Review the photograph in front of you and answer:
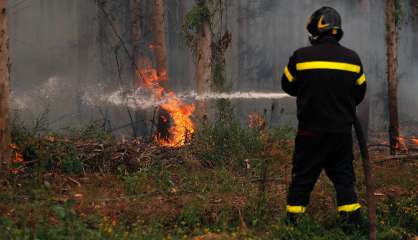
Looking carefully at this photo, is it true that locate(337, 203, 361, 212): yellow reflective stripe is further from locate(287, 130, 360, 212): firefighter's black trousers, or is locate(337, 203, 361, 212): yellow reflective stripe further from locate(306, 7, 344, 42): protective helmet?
locate(306, 7, 344, 42): protective helmet

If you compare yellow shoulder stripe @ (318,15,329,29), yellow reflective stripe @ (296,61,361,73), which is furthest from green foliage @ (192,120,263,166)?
yellow shoulder stripe @ (318,15,329,29)

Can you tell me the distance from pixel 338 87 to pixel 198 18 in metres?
8.04

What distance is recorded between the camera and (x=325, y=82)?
5160 millimetres

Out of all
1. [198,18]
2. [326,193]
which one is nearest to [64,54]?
[198,18]

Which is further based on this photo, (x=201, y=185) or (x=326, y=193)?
(x=201, y=185)

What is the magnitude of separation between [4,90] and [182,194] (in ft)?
9.64

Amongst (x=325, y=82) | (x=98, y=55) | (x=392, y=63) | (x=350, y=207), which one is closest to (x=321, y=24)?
(x=325, y=82)

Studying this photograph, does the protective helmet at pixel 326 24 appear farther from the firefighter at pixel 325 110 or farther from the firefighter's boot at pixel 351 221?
the firefighter's boot at pixel 351 221

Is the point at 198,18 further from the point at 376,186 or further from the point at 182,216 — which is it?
the point at 182,216

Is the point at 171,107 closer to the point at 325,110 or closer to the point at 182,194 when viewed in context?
the point at 182,194

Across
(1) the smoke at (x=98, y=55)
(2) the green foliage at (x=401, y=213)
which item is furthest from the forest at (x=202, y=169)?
(1) the smoke at (x=98, y=55)

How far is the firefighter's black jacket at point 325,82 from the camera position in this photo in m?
5.17

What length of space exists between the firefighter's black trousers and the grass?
10.6 inches

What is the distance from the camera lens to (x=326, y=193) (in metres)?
6.64
